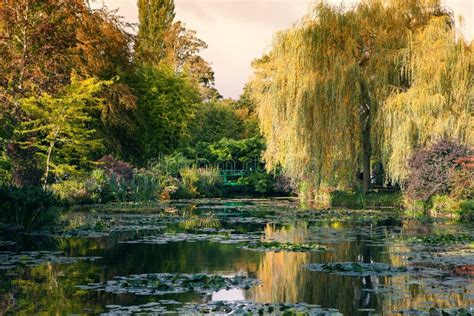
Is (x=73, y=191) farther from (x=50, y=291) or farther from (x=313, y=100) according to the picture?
(x=50, y=291)

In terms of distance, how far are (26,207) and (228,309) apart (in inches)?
485

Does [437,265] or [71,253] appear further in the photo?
[71,253]

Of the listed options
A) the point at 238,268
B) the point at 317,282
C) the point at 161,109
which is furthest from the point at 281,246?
the point at 161,109

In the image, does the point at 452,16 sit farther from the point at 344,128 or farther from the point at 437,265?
the point at 437,265

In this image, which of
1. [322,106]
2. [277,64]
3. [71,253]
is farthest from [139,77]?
[71,253]

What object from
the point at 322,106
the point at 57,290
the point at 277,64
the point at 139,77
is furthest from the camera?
the point at 139,77

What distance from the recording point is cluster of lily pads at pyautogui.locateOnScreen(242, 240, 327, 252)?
1584cm

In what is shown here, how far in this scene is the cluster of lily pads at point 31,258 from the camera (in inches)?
517

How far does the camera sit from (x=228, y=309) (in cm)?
901

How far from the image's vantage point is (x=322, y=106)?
30.2m

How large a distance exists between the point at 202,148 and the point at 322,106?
27082 mm

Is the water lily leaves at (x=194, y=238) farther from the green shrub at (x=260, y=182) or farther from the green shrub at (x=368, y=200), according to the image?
the green shrub at (x=260, y=182)

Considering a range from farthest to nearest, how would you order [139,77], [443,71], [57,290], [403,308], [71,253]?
[139,77] → [443,71] → [71,253] → [57,290] → [403,308]

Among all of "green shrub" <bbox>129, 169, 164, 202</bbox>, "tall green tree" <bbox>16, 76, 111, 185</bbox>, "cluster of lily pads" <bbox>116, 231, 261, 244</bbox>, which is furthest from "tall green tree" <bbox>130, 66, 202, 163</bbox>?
"cluster of lily pads" <bbox>116, 231, 261, 244</bbox>
